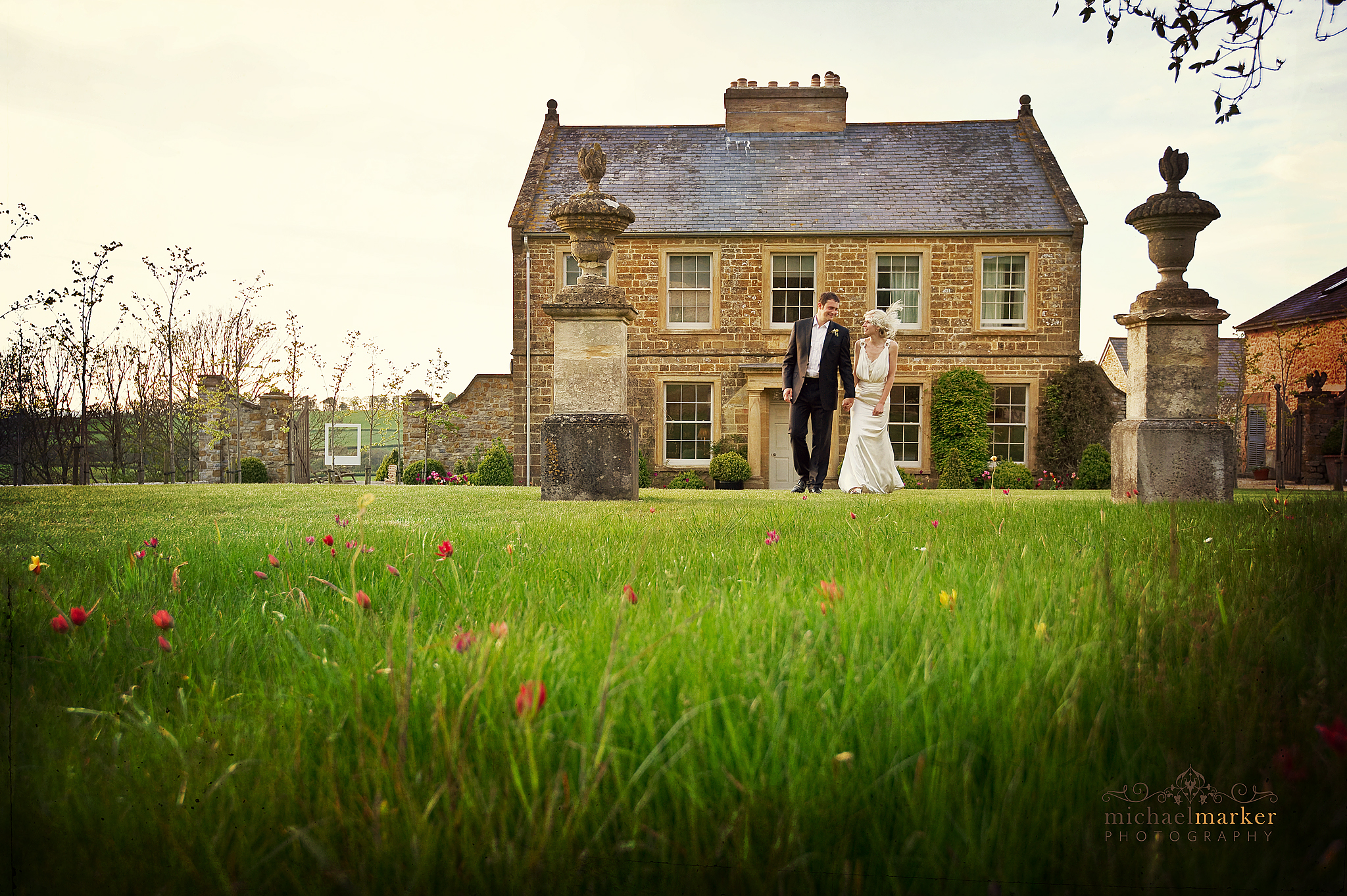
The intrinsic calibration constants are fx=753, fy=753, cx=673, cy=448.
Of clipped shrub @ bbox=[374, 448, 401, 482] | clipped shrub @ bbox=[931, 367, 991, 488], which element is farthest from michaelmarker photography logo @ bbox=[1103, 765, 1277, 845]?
clipped shrub @ bbox=[374, 448, 401, 482]

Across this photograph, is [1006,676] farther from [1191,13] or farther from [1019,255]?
[1019,255]

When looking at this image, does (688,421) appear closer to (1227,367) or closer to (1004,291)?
(1004,291)

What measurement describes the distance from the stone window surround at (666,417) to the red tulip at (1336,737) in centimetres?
1635

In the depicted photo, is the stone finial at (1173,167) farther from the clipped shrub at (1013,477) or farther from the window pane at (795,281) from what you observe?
the window pane at (795,281)

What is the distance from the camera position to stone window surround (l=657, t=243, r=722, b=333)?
17.4 meters

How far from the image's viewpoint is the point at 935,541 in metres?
3.18

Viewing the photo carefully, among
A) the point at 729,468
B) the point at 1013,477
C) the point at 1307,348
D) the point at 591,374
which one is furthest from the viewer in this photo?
the point at 729,468

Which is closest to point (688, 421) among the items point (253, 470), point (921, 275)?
point (921, 275)

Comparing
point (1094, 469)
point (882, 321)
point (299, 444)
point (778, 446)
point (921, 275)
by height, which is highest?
point (921, 275)

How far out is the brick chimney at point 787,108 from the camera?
19.3 m

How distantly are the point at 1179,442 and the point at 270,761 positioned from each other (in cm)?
718

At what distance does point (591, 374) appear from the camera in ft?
23.4

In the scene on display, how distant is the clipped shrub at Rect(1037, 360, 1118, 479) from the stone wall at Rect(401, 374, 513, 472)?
12.7 m

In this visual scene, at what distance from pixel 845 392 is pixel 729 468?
734cm
